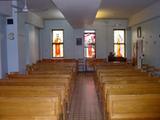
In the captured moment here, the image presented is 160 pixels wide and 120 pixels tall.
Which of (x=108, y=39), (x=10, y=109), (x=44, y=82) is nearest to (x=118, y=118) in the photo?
(x=10, y=109)

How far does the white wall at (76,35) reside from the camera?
14180 millimetres

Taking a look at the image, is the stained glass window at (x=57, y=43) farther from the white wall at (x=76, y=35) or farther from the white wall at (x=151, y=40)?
the white wall at (x=151, y=40)

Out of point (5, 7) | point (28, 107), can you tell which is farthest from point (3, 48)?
point (28, 107)

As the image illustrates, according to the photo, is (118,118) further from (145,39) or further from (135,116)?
(145,39)

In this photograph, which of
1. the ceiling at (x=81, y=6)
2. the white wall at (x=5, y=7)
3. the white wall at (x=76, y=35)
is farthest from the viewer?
the white wall at (x=76, y=35)

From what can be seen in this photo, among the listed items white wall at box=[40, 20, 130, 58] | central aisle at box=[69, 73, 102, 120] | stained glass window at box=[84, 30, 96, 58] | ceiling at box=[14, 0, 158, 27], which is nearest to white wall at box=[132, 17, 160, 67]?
ceiling at box=[14, 0, 158, 27]

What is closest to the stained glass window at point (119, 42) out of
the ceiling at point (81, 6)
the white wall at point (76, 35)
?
the white wall at point (76, 35)

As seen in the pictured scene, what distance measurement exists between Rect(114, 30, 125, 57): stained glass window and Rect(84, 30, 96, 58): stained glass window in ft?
3.98

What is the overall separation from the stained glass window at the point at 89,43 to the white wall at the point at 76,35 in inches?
9.0

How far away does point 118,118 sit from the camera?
370 cm

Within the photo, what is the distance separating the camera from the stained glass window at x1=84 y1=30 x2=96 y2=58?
47.0 ft

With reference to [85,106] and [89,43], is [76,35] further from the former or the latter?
[85,106]

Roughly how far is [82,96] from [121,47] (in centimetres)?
776

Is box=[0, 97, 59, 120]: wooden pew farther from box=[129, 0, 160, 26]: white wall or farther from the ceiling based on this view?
box=[129, 0, 160, 26]: white wall
